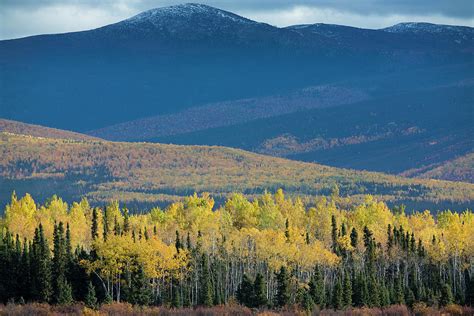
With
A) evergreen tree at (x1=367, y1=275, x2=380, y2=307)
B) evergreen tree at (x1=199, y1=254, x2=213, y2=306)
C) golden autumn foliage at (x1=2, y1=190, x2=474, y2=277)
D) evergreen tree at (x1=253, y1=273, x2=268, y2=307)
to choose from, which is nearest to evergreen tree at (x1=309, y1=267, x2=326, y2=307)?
A: evergreen tree at (x1=367, y1=275, x2=380, y2=307)

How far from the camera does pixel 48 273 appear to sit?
120500 mm

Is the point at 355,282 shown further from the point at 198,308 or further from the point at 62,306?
the point at 62,306

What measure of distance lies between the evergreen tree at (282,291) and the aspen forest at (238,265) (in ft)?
0.34

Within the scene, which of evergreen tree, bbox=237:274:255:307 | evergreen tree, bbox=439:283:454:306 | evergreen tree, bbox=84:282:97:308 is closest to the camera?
evergreen tree, bbox=84:282:97:308

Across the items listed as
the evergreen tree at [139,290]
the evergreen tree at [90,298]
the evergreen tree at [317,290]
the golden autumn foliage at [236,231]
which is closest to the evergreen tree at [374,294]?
the evergreen tree at [317,290]

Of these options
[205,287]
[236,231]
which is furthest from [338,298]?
[236,231]

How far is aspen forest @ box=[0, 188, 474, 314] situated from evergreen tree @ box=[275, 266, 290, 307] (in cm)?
10

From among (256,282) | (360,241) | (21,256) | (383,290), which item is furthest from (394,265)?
(21,256)

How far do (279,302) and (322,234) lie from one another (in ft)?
133

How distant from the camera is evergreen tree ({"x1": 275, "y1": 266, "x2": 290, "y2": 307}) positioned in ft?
409

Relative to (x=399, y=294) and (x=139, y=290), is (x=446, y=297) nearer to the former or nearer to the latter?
(x=399, y=294)

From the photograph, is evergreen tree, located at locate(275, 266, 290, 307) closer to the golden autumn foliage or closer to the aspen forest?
the aspen forest

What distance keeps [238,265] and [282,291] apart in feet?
80.4

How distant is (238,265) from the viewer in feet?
489
